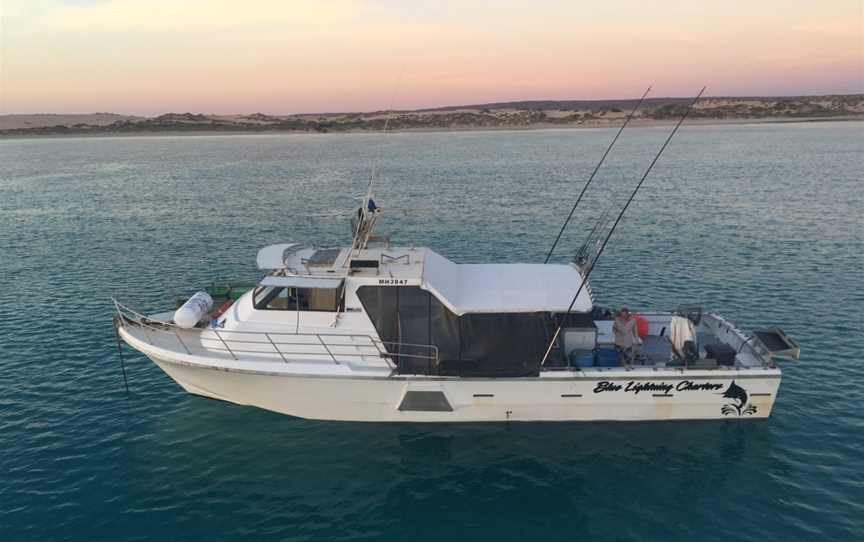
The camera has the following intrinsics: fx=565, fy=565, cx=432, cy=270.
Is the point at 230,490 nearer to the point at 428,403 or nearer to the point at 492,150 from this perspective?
the point at 428,403

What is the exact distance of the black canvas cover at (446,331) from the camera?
12.0 metres

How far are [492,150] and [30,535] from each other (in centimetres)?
9107

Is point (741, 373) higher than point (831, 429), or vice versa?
point (741, 373)

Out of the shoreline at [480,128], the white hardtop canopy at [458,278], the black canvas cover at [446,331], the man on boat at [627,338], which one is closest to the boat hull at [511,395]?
the black canvas cover at [446,331]

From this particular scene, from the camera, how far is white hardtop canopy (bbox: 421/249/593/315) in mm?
12109

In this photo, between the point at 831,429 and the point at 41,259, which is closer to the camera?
the point at 831,429

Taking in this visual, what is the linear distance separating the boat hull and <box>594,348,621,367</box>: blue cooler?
48 cm

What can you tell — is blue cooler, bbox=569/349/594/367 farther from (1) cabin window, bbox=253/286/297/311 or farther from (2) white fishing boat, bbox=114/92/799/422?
(1) cabin window, bbox=253/286/297/311

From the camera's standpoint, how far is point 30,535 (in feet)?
31.7

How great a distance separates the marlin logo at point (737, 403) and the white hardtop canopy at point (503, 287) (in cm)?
346

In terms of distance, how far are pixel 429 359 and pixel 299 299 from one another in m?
3.16

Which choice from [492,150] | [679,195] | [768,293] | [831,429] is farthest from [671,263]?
[492,150]

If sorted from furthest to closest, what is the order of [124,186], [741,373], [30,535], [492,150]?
1. [492,150]
2. [124,186]
3. [741,373]
4. [30,535]

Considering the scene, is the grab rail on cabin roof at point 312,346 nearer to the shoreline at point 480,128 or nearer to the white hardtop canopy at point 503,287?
the white hardtop canopy at point 503,287
